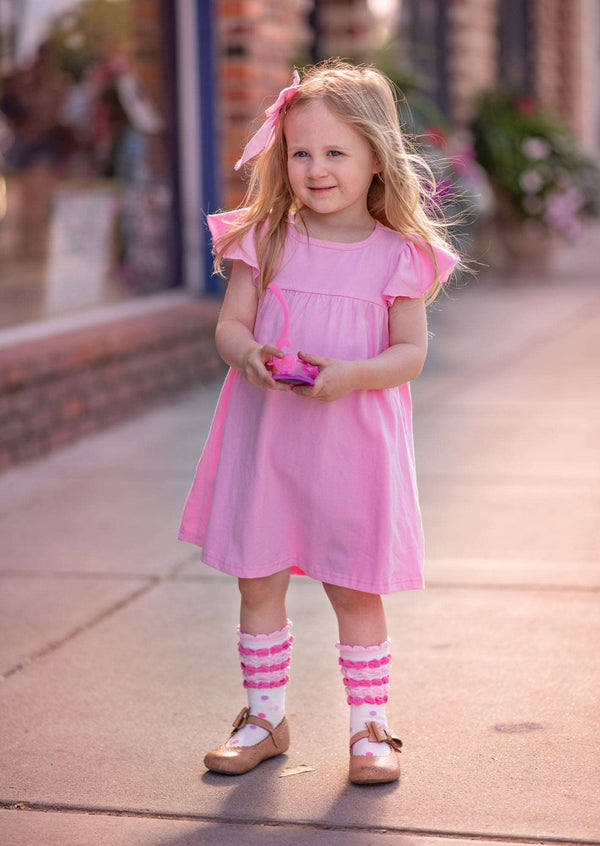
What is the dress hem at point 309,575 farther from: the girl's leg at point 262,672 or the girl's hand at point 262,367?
the girl's hand at point 262,367

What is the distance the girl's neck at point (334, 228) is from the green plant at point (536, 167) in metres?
9.95

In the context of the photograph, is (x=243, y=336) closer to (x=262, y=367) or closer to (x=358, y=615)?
(x=262, y=367)

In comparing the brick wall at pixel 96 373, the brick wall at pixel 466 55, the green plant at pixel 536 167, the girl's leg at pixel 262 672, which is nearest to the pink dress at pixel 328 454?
the girl's leg at pixel 262 672

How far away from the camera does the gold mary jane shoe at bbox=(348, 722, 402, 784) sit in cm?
279

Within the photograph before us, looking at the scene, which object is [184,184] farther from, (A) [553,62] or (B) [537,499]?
(A) [553,62]

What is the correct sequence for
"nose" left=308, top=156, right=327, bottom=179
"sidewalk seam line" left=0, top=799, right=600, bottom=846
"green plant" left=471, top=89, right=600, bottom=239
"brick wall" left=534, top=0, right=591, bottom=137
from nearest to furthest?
1. "sidewalk seam line" left=0, top=799, right=600, bottom=846
2. "nose" left=308, top=156, right=327, bottom=179
3. "green plant" left=471, top=89, right=600, bottom=239
4. "brick wall" left=534, top=0, right=591, bottom=137

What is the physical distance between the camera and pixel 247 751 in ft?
9.49

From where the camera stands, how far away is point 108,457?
5984mm

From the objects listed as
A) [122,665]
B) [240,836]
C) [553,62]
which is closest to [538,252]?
[553,62]

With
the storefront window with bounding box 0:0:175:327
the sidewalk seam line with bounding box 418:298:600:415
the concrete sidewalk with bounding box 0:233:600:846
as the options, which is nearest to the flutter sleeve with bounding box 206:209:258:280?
the concrete sidewalk with bounding box 0:233:600:846

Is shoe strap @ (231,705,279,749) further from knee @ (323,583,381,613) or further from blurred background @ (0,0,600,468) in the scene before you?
blurred background @ (0,0,600,468)

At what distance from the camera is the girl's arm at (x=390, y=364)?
103 inches

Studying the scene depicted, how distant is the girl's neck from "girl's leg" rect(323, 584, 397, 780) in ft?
2.44

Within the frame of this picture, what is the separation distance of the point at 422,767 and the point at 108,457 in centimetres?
335
